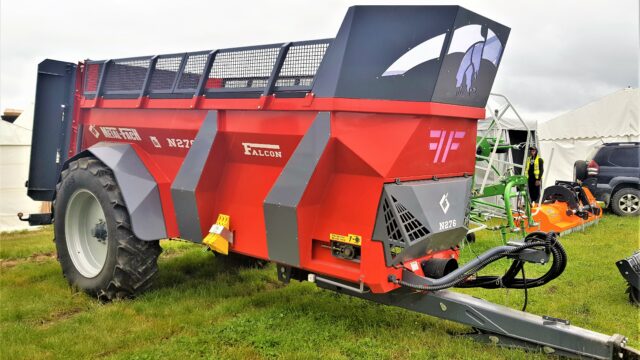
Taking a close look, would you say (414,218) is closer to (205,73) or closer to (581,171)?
(205,73)

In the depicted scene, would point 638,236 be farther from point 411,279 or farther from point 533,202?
point 411,279

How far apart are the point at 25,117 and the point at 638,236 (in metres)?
14.0

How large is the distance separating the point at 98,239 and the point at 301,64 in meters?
2.91

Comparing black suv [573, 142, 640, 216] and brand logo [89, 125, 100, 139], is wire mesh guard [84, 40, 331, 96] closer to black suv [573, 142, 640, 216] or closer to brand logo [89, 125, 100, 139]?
brand logo [89, 125, 100, 139]

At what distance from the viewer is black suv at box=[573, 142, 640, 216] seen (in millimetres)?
12820

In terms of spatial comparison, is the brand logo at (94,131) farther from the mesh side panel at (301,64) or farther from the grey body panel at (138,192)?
the mesh side panel at (301,64)

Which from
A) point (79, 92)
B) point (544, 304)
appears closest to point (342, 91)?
point (544, 304)

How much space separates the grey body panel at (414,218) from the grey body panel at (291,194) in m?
0.59

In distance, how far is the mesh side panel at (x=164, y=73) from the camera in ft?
16.8

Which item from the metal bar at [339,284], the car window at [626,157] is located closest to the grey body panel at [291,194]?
the metal bar at [339,284]

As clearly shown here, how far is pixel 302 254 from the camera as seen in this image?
13.2 ft

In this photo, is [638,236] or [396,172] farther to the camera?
[638,236]

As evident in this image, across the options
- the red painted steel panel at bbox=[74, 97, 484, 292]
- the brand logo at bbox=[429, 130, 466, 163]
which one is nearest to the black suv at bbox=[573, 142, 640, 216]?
the red painted steel panel at bbox=[74, 97, 484, 292]

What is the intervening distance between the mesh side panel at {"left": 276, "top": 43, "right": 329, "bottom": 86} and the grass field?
6.68ft
